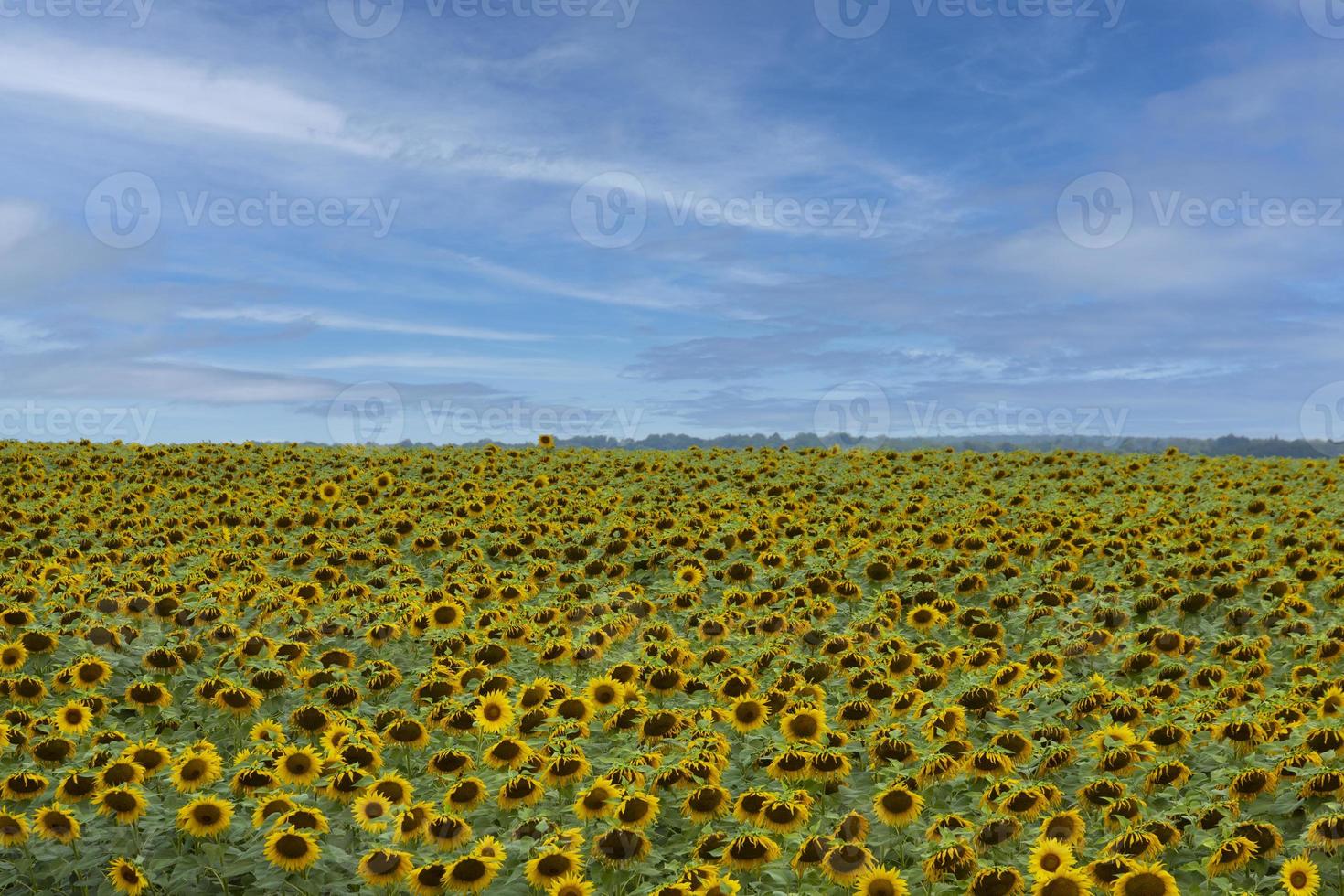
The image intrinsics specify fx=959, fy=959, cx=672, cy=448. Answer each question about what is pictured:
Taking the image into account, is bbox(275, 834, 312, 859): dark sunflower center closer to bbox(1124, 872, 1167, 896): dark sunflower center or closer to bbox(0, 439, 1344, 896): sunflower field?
bbox(0, 439, 1344, 896): sunflower field

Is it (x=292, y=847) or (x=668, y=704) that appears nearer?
(x=292, y=847)

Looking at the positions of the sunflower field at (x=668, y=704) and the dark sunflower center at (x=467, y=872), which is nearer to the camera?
the dark sunflower center at (x=467, y=872)

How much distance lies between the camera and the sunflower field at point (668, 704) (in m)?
5.88

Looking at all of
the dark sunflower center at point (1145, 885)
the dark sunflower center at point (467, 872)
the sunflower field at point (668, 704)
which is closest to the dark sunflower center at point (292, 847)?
the sunflower field at point (668, 704)

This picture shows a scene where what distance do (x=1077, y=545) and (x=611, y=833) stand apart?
11.5m

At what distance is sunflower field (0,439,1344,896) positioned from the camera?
5.88 meters

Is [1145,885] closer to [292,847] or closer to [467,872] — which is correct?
[467,872]

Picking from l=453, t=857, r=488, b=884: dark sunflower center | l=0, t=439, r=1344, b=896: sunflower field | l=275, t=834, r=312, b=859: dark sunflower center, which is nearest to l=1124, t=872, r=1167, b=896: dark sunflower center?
l=0, t=439, r=1344, b=896: sunflower field

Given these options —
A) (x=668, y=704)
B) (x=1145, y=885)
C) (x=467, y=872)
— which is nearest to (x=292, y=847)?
(x=467, y=872)

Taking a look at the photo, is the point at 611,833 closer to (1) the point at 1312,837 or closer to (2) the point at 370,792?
(2) the point at 370,792

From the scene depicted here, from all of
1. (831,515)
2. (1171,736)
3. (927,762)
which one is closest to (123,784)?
(927,762)

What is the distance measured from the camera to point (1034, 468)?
2495cm

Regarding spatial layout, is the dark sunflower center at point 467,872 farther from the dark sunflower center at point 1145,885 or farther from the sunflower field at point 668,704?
the dark sunflower center at point 1145,885

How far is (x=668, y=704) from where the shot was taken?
8.30 m
